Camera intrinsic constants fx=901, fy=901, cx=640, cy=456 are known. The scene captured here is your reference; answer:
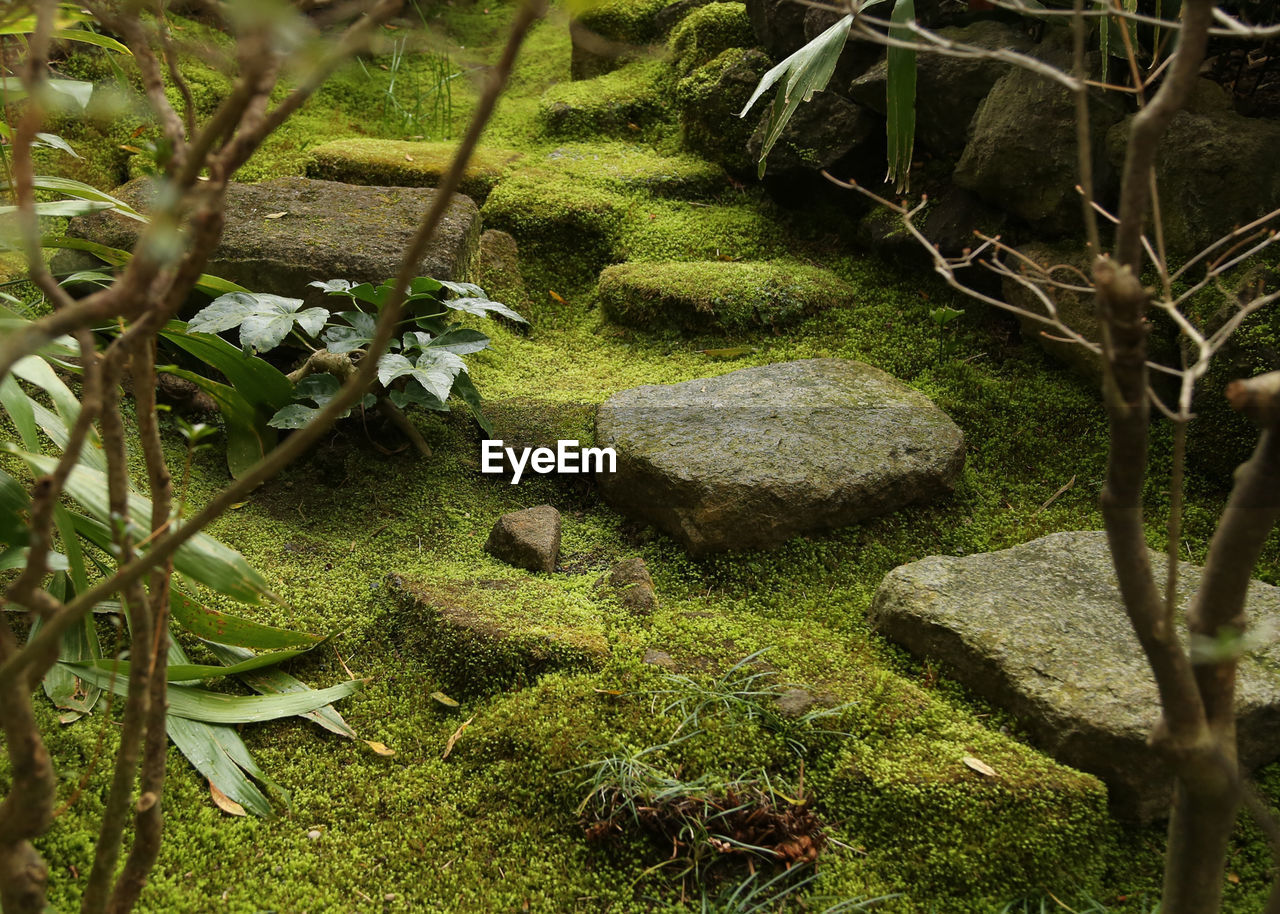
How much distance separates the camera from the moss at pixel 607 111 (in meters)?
4.32

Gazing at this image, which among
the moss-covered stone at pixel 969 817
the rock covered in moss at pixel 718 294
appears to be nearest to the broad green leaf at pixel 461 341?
the rock covered in moss at pixel 718 294

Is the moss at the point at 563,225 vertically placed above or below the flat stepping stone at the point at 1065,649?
above

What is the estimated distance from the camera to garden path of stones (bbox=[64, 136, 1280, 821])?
175 centimetres

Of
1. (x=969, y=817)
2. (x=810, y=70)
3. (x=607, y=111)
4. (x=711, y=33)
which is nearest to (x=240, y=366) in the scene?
(x=810, y=70)

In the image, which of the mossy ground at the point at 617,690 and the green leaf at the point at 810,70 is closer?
the mossy ground at the point at 617,690

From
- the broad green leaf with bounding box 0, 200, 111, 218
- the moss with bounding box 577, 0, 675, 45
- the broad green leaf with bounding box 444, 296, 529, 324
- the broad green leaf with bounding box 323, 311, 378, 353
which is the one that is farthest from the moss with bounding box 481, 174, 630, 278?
the broad green leaf with bounding box 0, 200, 111, 218

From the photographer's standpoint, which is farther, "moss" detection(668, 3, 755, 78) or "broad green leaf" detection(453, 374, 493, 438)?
"moss" detection(668, 3, 755, 78)

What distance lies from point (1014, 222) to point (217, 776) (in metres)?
2.79

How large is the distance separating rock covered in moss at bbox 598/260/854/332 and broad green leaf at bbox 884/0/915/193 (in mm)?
871

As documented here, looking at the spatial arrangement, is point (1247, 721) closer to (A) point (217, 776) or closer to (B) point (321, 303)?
(A) point (217, 776)

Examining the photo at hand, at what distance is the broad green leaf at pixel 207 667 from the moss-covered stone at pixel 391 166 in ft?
7.69

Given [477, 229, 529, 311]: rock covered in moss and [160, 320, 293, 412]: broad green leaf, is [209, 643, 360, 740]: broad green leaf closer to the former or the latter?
[160, 320, 293, 412]: broad green leaf

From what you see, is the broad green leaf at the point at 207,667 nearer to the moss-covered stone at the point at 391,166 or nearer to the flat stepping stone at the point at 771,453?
the flat stepping stone at the point at 771,453

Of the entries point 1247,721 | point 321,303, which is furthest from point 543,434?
point 1247,721
